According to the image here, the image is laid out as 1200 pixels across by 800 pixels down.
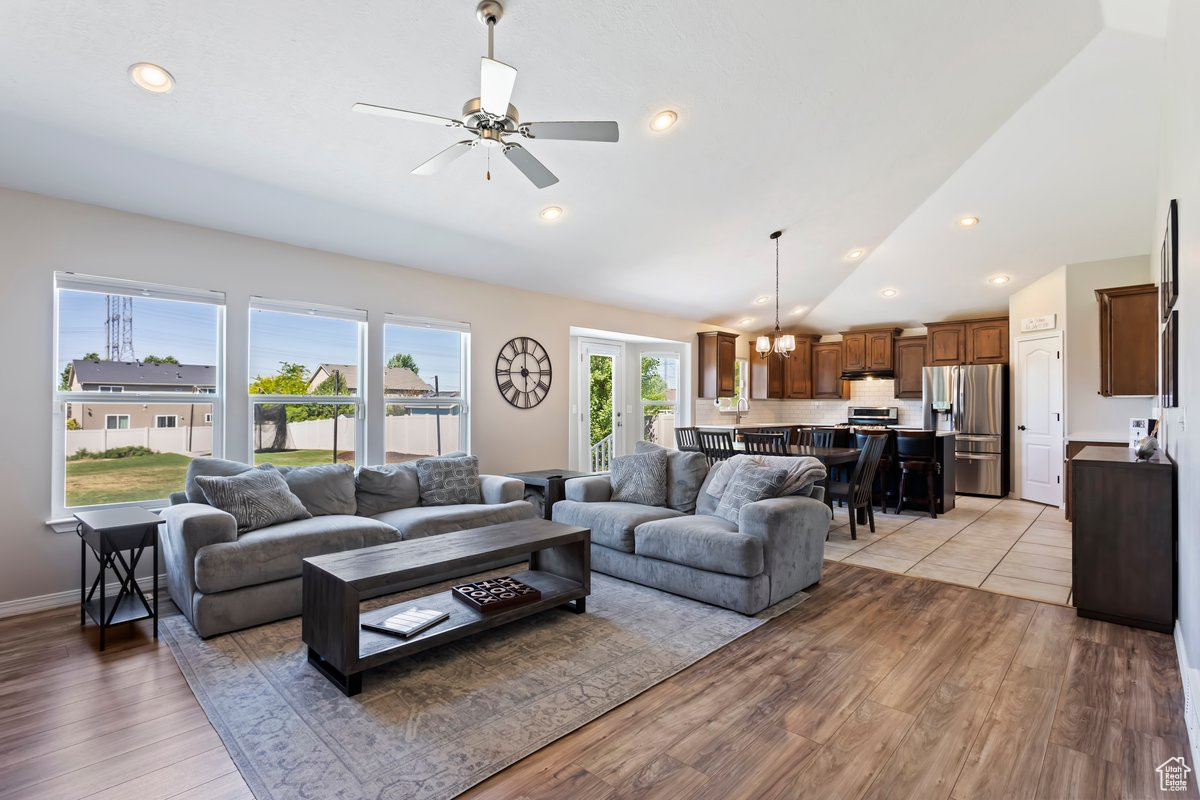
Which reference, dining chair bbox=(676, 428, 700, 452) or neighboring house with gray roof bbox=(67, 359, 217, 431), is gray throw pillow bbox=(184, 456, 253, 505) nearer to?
neighboring house with gray roof bbox=(67, 359, 217, 431)

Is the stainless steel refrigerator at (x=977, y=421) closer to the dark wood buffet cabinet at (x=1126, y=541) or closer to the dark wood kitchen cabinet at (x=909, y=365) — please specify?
the dark wood kitchen cabinet at (x=909, y=365)

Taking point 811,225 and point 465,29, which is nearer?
point 465,29

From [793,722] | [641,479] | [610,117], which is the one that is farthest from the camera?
[641,479]

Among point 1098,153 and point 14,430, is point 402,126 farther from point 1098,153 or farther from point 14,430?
point 1098,153

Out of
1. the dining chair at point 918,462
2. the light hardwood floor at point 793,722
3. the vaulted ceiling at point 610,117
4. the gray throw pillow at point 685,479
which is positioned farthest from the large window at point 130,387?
the dining chair at point 918,462

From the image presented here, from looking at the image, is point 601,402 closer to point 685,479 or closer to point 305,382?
point 685,479

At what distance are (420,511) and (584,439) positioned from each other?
333 centimetres

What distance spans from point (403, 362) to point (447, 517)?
1.68 metres

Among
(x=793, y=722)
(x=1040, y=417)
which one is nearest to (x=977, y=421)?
(x=1040, y=417)

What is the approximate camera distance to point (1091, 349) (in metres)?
6.30

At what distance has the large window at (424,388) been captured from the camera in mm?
5023

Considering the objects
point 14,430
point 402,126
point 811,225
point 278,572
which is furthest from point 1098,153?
point 14,430

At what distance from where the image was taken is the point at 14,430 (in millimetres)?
3326

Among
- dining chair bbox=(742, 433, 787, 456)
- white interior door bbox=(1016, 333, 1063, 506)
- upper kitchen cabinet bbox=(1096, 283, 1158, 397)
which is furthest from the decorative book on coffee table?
white interior door bbox=(1016, 333, 1063, 506)
